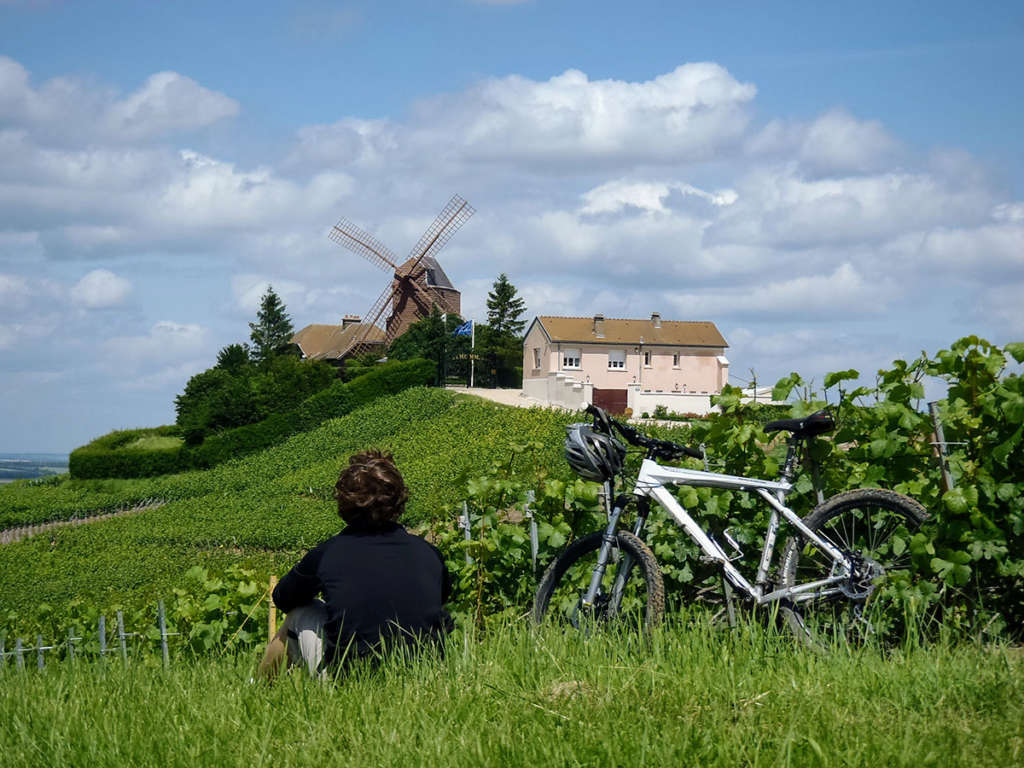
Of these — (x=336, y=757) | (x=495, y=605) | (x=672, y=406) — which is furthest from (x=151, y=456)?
(x=336, y=757)

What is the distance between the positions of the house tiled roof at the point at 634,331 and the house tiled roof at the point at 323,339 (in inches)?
659

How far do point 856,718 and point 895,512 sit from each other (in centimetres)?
155

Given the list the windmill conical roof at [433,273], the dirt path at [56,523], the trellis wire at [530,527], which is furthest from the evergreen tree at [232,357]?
the trellis wire at [530,527]

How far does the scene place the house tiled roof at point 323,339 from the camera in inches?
2653

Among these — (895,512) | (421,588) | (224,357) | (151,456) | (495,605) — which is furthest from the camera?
(224,357)

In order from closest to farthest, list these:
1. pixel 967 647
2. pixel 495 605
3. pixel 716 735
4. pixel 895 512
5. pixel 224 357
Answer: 1. pixel 716 735
2. pixel 967 647
3. pixel 895 512
4. pixel 495 605
5. pixel 224 357

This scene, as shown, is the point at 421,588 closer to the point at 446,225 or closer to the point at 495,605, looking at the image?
the point at 495,605

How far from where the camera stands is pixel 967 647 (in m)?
3.72

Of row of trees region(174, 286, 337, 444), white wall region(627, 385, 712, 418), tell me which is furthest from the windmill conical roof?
white wall region(627, 385, 712, 418)

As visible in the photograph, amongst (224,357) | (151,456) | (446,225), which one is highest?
(446,225)

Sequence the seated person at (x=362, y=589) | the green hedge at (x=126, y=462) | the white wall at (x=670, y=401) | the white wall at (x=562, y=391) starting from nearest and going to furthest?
the seated person at (x=362, y=589) → the white wall at (x=562, y=391) → the green hedge at (x=126, y=462) → the white wall at (x=670, y=401)

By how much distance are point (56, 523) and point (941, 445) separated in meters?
29.6

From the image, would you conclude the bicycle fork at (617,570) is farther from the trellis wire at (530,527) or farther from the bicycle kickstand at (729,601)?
the trellis wire at (530,527)

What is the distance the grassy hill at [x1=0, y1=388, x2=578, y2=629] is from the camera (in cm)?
1875
